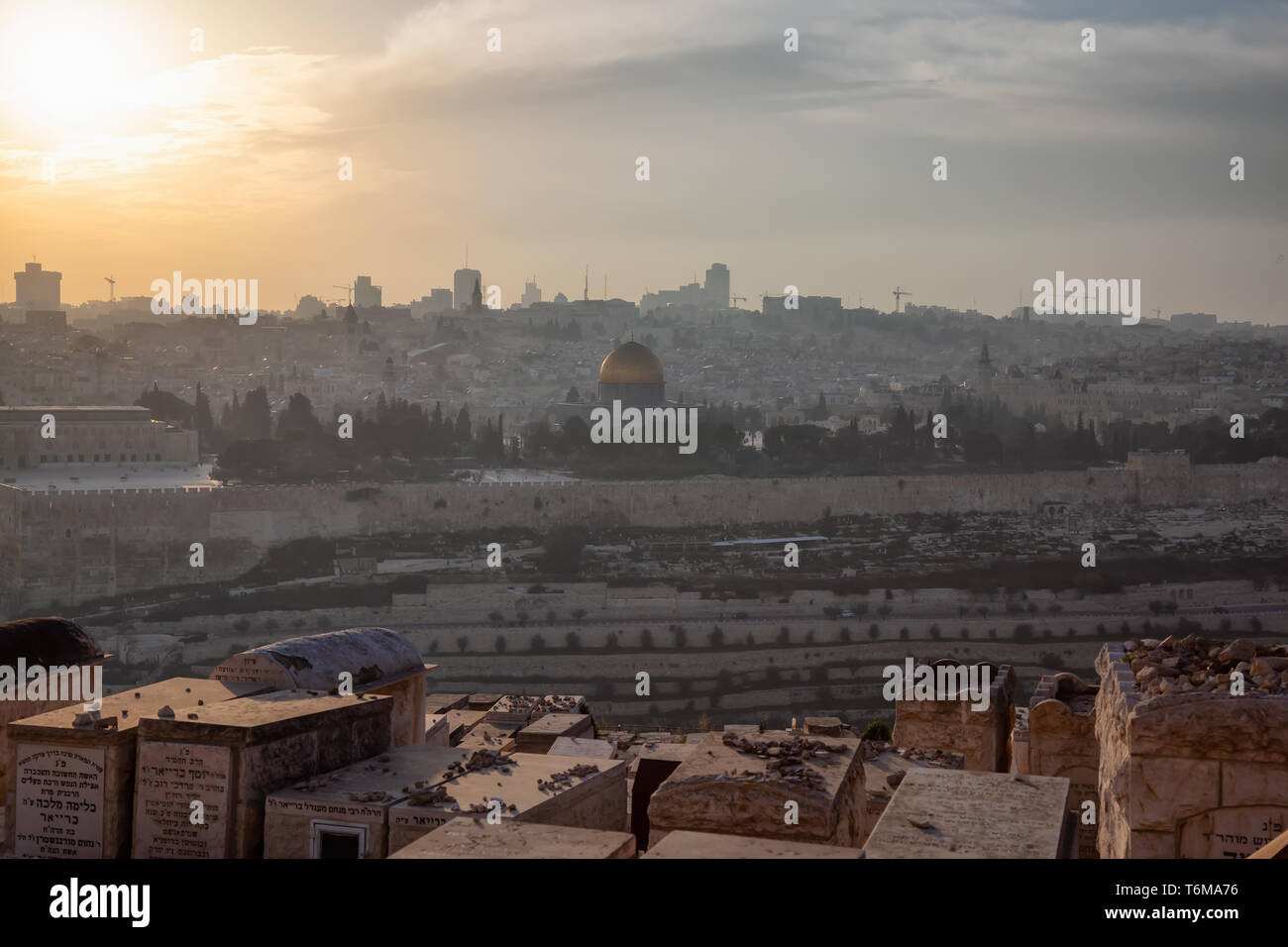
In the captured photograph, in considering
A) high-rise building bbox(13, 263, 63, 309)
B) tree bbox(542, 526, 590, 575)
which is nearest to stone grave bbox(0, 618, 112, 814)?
tree bbox(542, 526, 590, 575)

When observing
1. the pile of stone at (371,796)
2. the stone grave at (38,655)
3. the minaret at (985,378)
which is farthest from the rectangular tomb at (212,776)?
the minaret at (985,378)

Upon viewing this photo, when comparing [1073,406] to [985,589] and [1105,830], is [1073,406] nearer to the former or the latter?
[985,589]

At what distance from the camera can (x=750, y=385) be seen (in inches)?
2899

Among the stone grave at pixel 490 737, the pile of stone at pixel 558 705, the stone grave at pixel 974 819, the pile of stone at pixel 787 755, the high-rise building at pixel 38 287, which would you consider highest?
the high-rise building at pixel 38 287

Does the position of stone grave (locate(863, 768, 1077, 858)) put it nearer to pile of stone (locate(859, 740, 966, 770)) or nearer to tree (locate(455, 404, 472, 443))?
pile of stone (locate(859, 740, 966, 770))

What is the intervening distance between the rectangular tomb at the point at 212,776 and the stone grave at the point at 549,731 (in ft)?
13.0

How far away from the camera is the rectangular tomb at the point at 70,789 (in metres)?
4.28

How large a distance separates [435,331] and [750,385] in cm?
1928

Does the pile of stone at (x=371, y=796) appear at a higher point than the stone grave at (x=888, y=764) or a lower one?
higher

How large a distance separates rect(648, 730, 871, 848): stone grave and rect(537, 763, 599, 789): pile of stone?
38 centimetres

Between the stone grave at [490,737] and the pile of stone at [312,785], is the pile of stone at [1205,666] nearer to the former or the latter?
the pile of stone at [312,785]

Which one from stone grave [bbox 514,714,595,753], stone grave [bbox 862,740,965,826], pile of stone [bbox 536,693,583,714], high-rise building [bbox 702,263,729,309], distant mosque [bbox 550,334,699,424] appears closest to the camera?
stone grave [bbox 862,740,965,826]

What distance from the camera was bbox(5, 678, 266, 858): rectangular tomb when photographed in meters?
4.28

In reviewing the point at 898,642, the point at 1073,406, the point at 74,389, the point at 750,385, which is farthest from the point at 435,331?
the point at 898,642
